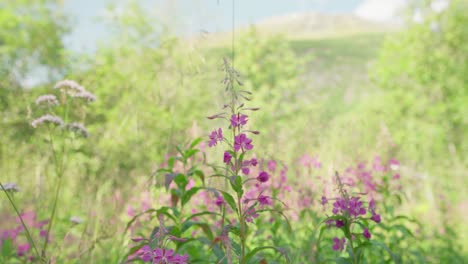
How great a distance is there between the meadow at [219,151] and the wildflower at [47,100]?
2 cm

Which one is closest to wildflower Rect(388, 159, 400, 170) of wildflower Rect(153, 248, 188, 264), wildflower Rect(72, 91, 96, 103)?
wildflower Rect(72, 91, 96, 103)

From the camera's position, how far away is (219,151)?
74.7 inches

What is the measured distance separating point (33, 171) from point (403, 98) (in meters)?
16.8

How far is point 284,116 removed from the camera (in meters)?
23.8

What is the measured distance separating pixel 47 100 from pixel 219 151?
48.7 inches

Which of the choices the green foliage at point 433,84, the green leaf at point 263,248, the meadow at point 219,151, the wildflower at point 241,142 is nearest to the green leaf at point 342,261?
the meadow at point 219,151

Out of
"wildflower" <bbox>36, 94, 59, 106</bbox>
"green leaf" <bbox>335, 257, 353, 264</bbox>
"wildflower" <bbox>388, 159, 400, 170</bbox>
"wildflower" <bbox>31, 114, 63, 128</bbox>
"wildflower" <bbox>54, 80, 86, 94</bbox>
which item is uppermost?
"wildflower" <bbox>54, 80, 86, 94</bbox>

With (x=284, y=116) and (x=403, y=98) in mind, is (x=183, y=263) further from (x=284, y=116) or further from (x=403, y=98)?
(x=284, y=116)

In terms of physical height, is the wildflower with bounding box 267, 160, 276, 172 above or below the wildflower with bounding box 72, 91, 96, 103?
below

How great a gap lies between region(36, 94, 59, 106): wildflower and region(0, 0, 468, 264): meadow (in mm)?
17

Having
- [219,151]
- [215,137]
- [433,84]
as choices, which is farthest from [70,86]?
[433,84]

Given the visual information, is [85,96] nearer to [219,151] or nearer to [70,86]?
[70,86]

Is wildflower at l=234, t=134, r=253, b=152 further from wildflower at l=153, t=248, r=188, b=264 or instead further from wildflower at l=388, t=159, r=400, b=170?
wildflower at l=388, t=159, r=400, b=170

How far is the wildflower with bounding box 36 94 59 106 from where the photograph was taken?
236cm
